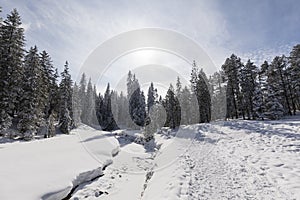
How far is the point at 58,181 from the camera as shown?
9414 mm

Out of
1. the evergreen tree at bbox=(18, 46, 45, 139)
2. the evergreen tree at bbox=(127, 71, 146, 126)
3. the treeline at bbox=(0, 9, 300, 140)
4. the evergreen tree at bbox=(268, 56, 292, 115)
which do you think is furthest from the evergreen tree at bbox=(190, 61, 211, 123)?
the evergreen tree at bbox=(18, 46, 45, 139)

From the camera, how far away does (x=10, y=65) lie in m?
22.4

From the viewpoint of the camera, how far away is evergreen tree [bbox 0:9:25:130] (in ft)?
69.9

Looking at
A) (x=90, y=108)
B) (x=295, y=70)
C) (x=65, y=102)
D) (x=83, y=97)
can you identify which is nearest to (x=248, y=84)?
(x=295, y=70)

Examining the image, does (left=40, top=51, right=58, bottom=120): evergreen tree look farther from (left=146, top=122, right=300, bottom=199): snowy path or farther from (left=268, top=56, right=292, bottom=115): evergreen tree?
(left=268, top=56, right=292, bottom=115): evergreen tree

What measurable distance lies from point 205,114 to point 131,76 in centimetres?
3847

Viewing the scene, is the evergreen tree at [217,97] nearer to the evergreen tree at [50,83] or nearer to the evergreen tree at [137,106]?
the evergreen tree at [137,106]

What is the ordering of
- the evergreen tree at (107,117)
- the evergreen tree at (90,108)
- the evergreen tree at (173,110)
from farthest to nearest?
1. the evergreen tree at (90,108)
2. the evergreen tree at (107,117)
3. the evergreen tree at (173,110)

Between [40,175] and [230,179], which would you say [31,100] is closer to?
[40,175]

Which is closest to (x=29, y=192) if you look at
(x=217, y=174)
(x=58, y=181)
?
(x=58, y=181)

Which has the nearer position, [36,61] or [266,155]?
[266,155]

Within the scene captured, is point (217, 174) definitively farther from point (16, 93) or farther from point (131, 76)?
point (131, 76)

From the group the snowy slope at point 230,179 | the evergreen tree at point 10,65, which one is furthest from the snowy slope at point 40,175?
the evergreen tree at point 10,65

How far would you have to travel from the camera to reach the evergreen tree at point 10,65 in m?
21.3
